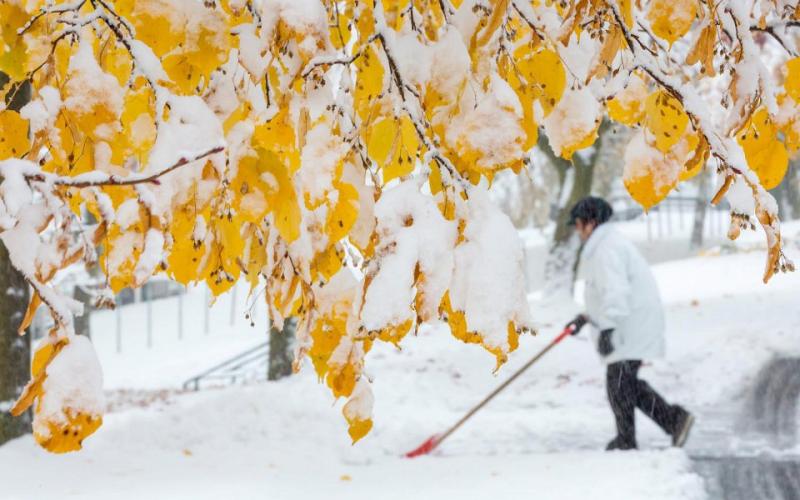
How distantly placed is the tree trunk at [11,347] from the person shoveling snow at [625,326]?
400cm

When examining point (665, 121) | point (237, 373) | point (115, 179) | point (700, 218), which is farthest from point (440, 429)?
point (700, 218)

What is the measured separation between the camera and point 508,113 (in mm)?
1411

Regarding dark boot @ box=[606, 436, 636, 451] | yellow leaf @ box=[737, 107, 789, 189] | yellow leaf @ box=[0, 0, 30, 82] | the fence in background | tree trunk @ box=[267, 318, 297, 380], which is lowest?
the fence in background

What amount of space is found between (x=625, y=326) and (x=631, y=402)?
1.72 feet

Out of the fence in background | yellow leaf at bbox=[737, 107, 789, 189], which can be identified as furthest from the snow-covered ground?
the fence in background

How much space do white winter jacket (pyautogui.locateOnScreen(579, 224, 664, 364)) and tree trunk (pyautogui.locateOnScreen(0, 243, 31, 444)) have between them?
157 inches

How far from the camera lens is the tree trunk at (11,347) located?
224 inches

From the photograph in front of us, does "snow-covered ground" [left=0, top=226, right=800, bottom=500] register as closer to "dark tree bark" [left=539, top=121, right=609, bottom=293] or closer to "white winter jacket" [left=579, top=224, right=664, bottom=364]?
"dark tree bark" [left=539, top=121, right=609, bottom=293]

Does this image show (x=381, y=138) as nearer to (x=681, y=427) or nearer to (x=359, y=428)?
(x=359, y=428)

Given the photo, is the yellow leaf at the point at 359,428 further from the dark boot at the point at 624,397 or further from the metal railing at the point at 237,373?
the metal railing at the point at 237,373

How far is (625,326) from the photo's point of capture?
225 inches

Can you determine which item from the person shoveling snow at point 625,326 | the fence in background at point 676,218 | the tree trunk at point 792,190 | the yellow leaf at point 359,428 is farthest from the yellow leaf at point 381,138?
the fence in background at point 676,218

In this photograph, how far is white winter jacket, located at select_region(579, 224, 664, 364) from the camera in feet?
18.7

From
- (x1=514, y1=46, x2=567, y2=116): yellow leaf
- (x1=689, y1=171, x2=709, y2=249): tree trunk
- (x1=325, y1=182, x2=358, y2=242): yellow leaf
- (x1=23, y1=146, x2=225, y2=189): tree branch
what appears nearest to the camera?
(x1=23, y1=146, x2=225, y2=189): tree branch
